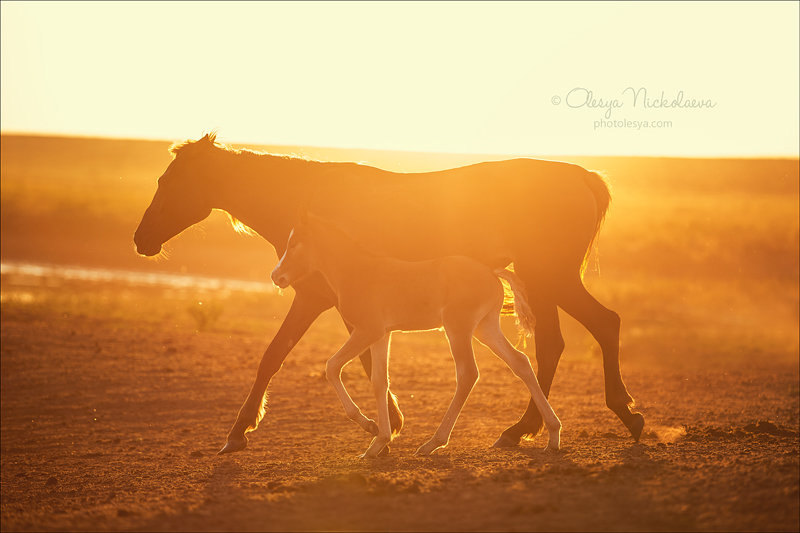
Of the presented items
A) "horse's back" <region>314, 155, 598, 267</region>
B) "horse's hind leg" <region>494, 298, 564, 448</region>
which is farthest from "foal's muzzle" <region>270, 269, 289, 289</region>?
"horse's hind leg" <region>494, 298, 564, 448</region>

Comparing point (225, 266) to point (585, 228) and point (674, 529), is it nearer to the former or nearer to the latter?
point (585, 228)

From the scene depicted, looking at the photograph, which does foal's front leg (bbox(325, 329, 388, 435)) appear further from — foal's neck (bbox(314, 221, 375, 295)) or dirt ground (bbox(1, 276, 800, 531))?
foal's neck (bbox(314, 221, 375, 295))

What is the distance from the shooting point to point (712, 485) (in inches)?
248

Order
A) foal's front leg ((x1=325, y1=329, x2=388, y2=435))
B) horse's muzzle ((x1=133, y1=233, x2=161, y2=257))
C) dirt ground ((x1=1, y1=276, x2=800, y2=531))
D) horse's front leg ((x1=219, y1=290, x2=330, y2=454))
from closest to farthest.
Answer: dirt ground ((x1=1, y1=276, x2=800, y2=531)), foal's front leg ((x1=325, y1=329, x2=388, y2=435)), horse's front leg ((x1=219, y1=290, x2=330, y2=454)), horse's muzzle ((x1=133, y1=233, x2=161, y2=257))

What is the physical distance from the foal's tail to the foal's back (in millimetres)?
202

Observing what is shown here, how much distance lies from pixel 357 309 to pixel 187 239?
2746cm

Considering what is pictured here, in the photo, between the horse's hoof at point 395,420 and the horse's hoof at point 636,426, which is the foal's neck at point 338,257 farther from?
the horse's hoof at point 636,426

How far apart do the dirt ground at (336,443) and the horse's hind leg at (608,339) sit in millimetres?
386

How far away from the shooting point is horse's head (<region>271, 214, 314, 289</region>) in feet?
26.9

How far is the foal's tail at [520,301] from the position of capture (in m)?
8.28

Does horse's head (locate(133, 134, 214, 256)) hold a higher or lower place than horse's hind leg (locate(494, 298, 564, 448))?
higher

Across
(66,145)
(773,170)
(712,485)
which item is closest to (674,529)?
(712,485)

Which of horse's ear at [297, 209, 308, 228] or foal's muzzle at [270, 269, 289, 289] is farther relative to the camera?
horse's ear at [297, 209, 308, 228]

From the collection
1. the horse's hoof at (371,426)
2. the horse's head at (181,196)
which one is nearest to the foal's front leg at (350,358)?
the horse's hoof at (371,426)
